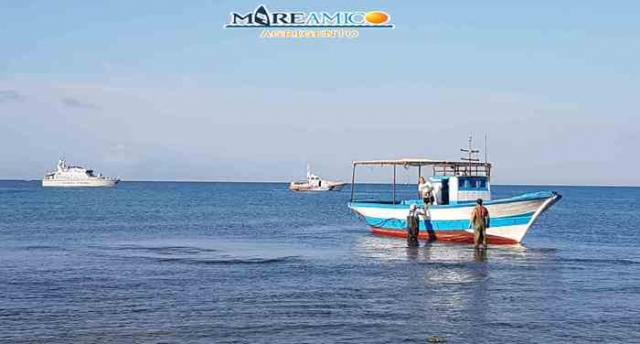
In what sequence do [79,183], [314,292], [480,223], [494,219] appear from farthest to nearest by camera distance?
[79,183] < [494,219] < [480,223] < [314,292]

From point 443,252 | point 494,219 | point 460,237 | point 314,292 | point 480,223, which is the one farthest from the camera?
point 460,237

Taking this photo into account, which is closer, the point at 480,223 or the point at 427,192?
the point at 480,223

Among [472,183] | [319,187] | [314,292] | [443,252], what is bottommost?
[314,292]

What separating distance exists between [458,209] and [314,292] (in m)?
17.7

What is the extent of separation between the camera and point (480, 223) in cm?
3653

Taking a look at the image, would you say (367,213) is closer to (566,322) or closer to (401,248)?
(401,248)

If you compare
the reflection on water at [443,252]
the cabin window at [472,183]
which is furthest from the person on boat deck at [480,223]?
the cabin window at [472,183]

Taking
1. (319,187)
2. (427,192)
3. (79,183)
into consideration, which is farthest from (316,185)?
(427,192)

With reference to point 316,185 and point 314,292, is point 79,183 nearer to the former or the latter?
point 316,185

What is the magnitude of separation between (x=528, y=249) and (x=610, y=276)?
34.0ft

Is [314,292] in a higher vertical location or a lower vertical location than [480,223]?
lower

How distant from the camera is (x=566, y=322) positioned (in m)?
18.8

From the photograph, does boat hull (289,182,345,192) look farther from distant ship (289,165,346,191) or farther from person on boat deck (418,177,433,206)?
person on boat deck (418,177,433,206)

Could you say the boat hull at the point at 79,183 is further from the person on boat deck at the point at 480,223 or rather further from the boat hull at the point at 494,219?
the person on boat deck at the point at 480,223
